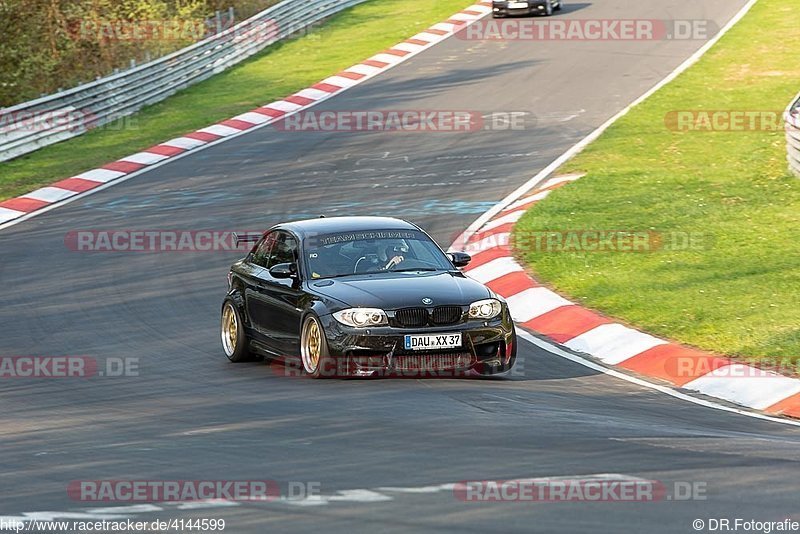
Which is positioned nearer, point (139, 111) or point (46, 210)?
point (46, 210)

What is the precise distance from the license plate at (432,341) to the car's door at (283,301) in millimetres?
1342

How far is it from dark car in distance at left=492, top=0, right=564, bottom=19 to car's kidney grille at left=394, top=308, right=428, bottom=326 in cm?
3121

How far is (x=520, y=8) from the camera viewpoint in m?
42.2

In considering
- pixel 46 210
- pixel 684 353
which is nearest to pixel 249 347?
pixel 684 353

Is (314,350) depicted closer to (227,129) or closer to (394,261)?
(394,261)

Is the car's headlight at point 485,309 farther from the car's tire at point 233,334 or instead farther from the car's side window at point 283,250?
the car's tire at point 233,334

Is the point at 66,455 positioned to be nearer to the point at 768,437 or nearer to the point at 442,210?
the point at 768,437

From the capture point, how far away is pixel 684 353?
43.8ft

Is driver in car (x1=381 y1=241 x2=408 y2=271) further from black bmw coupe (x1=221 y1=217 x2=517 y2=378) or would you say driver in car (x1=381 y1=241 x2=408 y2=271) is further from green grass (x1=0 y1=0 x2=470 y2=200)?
green grass (x1=0 y1=0 x2=470 y2=200)

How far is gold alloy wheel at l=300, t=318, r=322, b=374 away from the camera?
12.5 metres

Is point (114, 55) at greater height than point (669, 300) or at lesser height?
greater

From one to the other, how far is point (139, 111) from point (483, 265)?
652 inches
